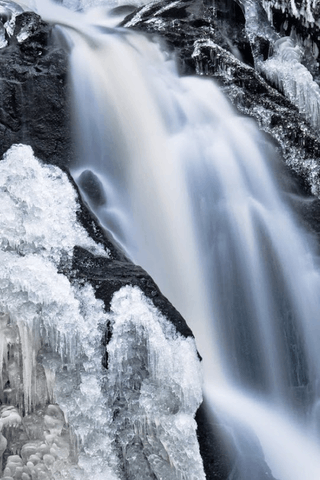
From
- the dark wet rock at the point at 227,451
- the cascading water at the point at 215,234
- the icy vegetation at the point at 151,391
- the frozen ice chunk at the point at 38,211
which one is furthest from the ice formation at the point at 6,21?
the dark wet rock at the point at 227,451

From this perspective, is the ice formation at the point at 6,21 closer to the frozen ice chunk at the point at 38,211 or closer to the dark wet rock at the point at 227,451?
the frozen ice chunk at the point at 38,211

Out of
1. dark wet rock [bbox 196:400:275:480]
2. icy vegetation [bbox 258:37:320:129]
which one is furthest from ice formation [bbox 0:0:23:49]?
dark wet rock [bbox 196:400:275:480]

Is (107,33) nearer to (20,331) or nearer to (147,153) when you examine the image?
(147,153)

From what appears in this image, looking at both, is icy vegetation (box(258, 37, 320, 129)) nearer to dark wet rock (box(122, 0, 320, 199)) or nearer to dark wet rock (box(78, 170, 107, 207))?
dark wet rock (box(122, 0, 320, 199))

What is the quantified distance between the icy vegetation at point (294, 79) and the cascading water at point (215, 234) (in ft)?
3.34

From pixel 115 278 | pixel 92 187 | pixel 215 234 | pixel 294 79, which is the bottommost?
pixel 115 278

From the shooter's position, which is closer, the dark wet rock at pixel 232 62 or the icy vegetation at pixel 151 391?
the icy vegetation at pixel 151 391

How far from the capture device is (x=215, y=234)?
4684mm

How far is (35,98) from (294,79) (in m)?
2.79

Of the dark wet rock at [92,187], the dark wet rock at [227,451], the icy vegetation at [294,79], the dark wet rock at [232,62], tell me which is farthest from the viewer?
the icy vegetation at [294,79]

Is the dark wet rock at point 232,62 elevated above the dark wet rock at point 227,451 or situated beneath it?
elevated above

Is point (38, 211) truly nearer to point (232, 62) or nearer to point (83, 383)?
point (83, 383)

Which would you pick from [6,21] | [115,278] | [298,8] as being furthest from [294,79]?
[115,278]

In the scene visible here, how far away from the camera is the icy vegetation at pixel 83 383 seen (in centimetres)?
333
